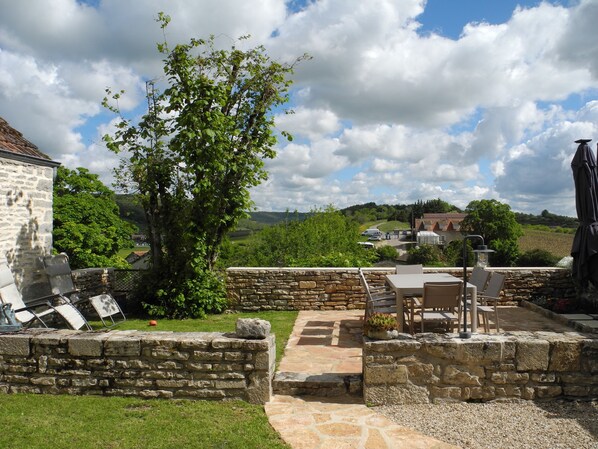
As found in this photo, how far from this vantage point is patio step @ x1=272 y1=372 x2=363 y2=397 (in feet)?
14.7

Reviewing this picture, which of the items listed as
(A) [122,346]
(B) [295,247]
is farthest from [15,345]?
(B) [295,247]

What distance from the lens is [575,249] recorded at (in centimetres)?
689

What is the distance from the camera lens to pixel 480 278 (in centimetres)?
757

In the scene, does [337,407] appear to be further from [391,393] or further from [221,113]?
[221,113]

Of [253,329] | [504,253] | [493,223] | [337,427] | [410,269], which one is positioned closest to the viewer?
[337,427]

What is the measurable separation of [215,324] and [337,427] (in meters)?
4.45

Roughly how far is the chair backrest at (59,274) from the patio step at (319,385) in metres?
5.17

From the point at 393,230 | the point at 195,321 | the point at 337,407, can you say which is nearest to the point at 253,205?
the point at 195,321

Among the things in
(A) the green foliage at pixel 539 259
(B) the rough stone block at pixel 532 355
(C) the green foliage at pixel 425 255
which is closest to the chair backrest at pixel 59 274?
(B) the rough stone block at pixel 532 355

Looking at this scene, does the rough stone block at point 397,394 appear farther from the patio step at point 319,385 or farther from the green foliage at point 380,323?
the green foliage at point 380,323

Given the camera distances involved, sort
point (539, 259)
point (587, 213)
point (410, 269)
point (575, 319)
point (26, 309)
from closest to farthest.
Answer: point (26, 309), point (587, 213), point (575, 319), point (410, 269), point (539, 259)

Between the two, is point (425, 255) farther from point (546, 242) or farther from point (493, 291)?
point (493, 291)

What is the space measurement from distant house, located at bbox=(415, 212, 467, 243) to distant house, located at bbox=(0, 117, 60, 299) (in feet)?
140

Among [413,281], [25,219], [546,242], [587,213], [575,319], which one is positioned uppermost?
[587,213]
